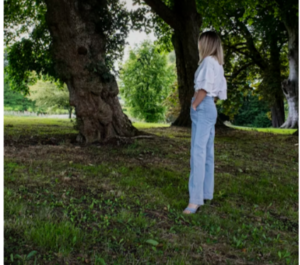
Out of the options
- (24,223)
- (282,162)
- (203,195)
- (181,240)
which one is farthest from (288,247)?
(282,162)

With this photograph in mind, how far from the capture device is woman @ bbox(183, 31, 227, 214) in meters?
4.81

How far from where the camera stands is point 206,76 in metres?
4.76

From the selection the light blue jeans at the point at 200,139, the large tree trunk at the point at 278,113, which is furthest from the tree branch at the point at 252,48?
the light blue jeans at the point at 200,139

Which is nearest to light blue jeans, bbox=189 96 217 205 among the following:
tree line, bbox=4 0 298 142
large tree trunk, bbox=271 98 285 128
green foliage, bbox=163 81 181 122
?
tree line, bbox=4 0 298 142

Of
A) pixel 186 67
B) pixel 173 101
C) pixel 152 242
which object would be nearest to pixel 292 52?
pixel 186 67

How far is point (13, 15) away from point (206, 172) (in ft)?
55.0

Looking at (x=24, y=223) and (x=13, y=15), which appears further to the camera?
(x=13, y=15)

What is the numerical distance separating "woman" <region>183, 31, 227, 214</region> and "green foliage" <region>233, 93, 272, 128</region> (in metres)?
45.0

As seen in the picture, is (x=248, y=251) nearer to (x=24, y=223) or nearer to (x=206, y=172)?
(x=206, y=172)

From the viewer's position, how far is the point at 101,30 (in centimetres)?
1022

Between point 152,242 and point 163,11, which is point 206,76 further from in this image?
point 163,11

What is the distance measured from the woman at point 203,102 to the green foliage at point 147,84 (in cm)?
3881

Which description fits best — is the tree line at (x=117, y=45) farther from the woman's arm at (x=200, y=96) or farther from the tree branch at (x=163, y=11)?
the woman's arm at (x=200, y=96)

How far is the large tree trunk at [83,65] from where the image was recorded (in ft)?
31.1
